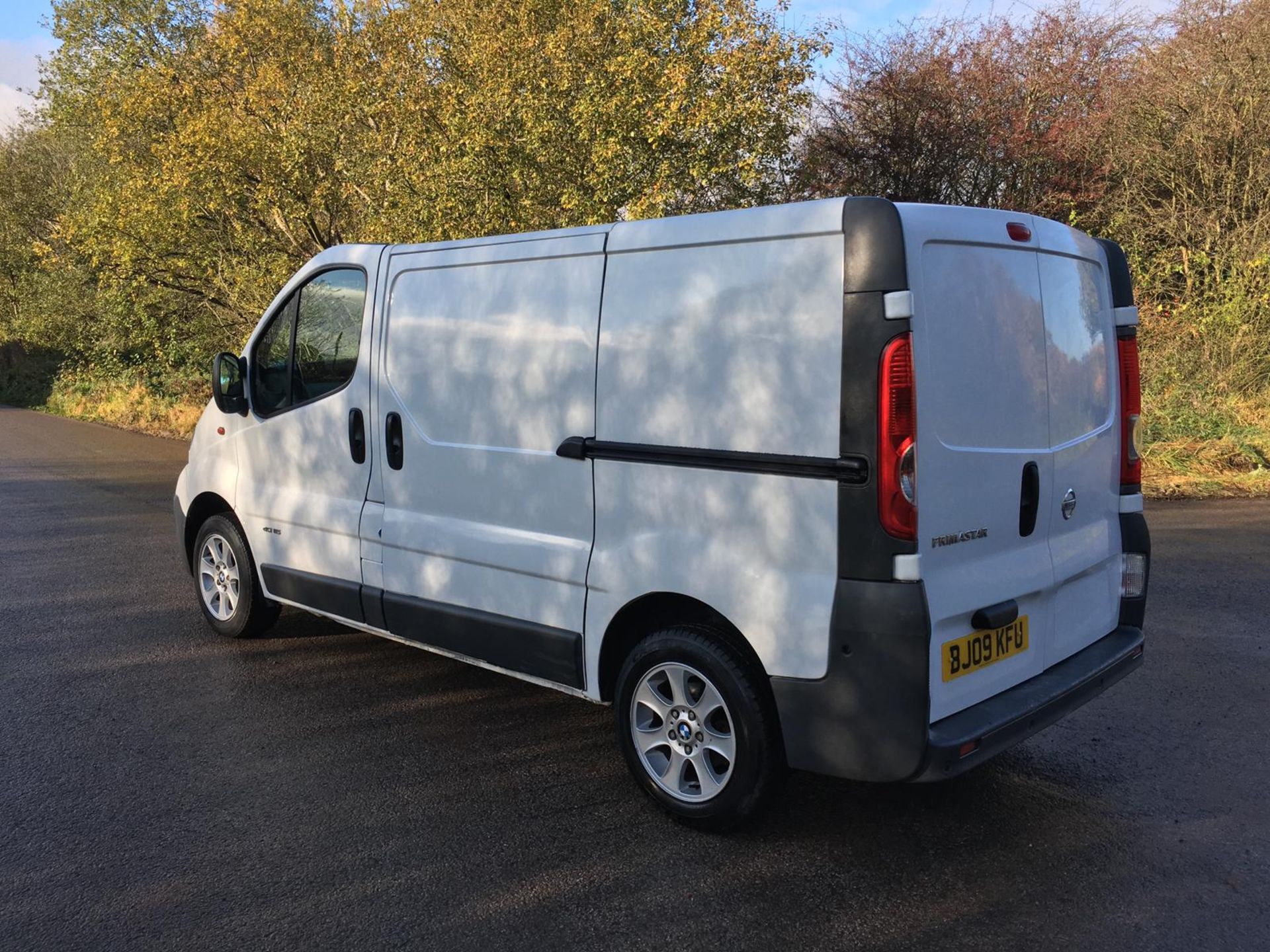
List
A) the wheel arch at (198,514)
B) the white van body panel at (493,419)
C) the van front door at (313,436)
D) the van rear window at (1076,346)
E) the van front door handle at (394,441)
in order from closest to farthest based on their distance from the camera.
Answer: the van rear window at (1076,346) → the white van body panel at (493,419) → the van front door handle at (394,441) → the van front door at (313,436) → the wheel arch at (198,514)

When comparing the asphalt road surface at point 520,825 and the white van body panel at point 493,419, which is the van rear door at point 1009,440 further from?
the white van body panel at point 493,419

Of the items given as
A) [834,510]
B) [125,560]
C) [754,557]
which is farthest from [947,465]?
[125,560]

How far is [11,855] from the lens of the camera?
3.58m

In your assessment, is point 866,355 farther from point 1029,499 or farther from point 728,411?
point 1029,499

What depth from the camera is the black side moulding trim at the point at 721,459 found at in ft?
10.5

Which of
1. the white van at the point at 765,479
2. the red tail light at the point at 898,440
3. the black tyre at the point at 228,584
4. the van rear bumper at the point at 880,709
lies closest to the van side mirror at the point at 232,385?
the black tyre at the point at 228,584

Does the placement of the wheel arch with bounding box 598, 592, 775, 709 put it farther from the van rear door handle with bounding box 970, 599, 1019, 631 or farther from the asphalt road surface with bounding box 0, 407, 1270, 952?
the van rear door handle with bounding box 970, 599, 1019, 631

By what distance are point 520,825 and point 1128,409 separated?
289cm

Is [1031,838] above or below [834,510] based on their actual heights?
below

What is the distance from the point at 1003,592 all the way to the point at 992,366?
76 centimetres

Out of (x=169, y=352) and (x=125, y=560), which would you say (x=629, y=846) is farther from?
(x=169, y=352)

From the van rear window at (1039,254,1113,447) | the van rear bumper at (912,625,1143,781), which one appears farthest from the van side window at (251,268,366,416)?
the van rear bumper at (912,625,1143,781)

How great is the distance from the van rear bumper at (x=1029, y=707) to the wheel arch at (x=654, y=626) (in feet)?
1.91

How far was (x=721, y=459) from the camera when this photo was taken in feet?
11.6
